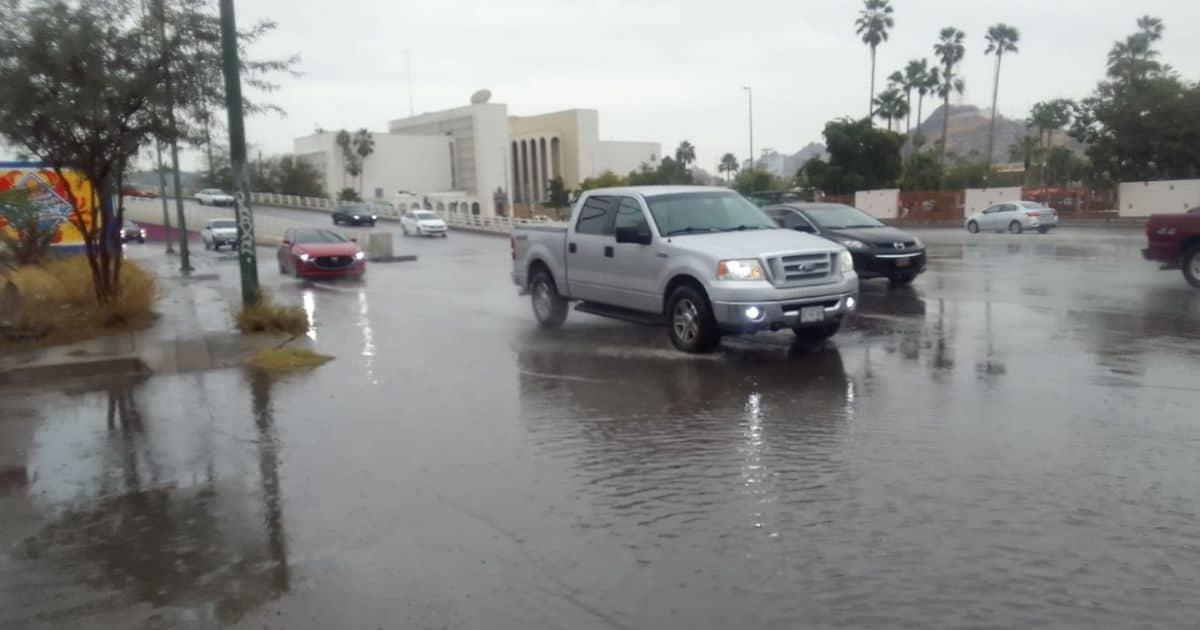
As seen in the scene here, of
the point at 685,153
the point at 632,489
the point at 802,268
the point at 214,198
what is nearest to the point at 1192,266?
the point at 802,268

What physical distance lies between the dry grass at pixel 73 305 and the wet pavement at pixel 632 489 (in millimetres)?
4301

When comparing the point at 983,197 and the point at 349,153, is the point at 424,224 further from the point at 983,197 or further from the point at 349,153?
the point at 349,153

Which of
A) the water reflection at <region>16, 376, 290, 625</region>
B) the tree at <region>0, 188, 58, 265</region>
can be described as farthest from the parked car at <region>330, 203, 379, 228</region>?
the water reflection at <region>16, 376, 290, 625</region>

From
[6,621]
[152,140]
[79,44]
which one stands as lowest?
[6,621]

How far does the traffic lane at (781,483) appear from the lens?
15.7ft

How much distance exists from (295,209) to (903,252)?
2737 inches

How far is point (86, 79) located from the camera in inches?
534

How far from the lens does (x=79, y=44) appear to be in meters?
13.4

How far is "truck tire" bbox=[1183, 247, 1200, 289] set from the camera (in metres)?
16.3

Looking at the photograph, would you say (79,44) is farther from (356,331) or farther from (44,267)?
(44,267)

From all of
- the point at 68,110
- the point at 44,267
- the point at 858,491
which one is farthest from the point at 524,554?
the point at 44,267

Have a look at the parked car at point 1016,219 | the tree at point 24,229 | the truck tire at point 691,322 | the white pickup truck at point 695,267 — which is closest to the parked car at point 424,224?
the parked car at point 1016,219

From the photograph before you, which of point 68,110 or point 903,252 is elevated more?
point 68,110

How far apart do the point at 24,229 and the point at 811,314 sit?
16.5 m
